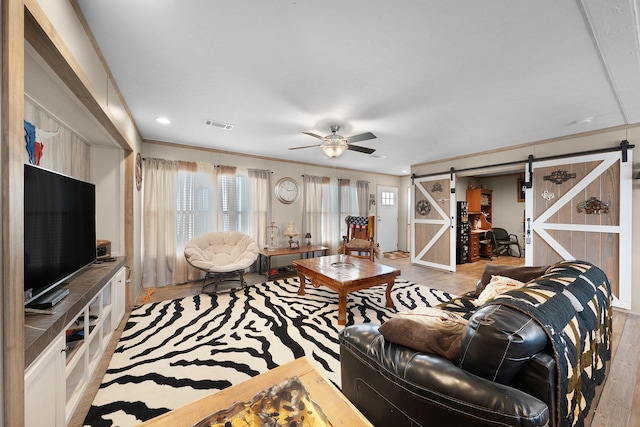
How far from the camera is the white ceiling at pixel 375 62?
1.38m

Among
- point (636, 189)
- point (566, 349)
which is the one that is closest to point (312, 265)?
point (566, 349)

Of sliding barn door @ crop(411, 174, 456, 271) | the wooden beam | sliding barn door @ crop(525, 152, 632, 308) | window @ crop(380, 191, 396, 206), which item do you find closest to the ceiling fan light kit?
the wooden beam

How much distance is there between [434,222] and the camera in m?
5.17

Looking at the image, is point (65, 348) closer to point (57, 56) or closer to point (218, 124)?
point (57, 56)

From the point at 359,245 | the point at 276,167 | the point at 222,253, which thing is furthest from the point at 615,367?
the point at 276,167

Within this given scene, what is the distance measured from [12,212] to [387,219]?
704cm

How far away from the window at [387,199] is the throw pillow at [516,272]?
4.70m

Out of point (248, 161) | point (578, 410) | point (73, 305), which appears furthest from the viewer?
point (248, 161)

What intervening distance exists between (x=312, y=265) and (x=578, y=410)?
8.45ft

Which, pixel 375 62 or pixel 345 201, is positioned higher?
pixel 375 62

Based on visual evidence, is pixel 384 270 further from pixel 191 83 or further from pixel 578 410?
pixel 191 83

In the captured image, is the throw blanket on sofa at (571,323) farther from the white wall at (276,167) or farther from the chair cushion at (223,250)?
the white wall at (276,167)

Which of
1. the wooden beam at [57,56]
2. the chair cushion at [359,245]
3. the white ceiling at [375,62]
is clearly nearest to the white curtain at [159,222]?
the white ceiling at [375,62]

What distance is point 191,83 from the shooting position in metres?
2.16
